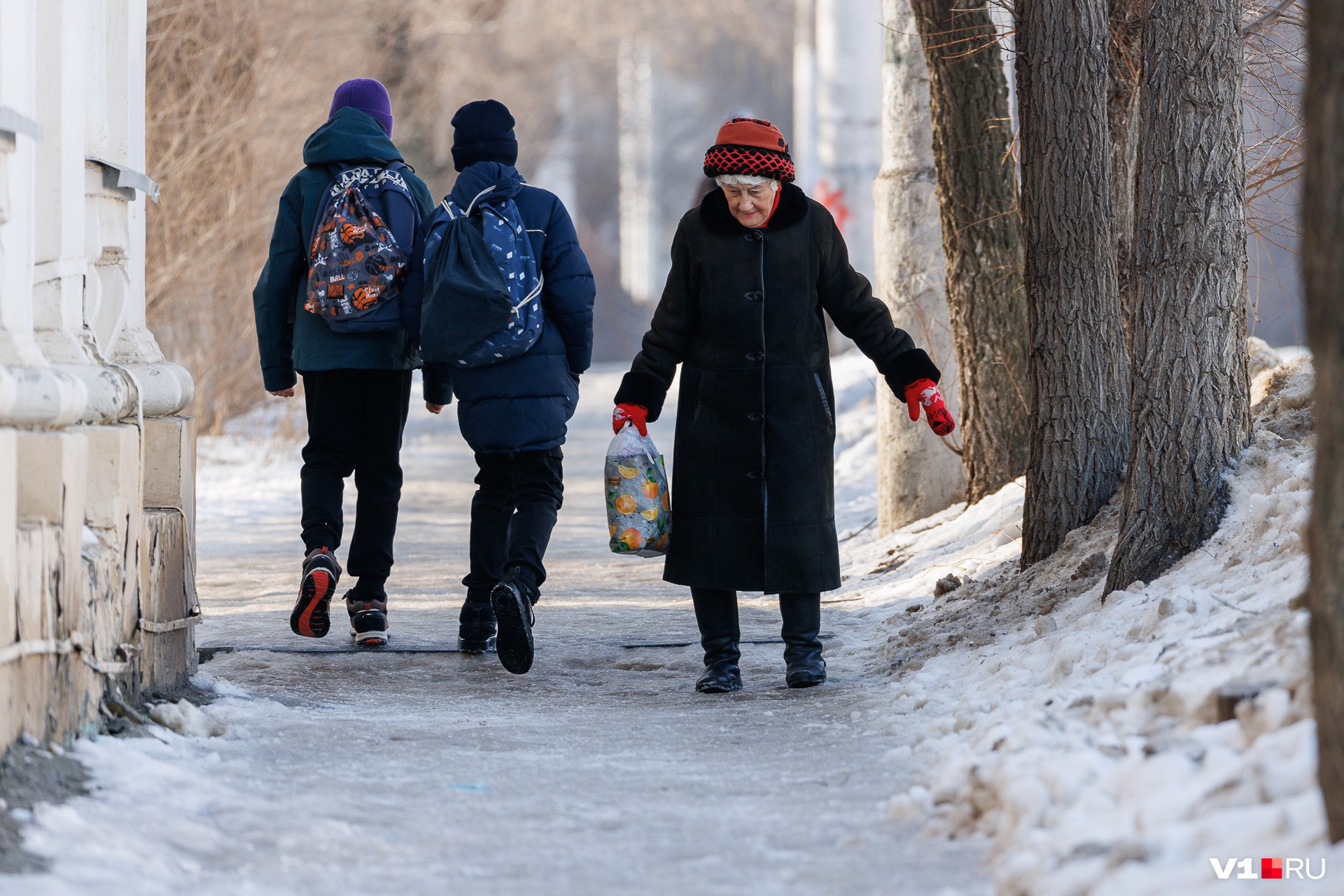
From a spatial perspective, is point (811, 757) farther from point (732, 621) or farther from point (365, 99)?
point (365, 99)

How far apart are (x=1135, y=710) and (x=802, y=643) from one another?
1615mm

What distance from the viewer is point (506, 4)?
67.3 ft

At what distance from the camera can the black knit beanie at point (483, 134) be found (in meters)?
4.94

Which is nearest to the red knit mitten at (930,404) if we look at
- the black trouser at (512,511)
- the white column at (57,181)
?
the black trouser at (512,511)

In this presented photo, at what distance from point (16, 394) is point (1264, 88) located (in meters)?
4.87

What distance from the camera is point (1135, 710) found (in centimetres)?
304

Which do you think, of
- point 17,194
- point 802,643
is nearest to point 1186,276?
point 802,643

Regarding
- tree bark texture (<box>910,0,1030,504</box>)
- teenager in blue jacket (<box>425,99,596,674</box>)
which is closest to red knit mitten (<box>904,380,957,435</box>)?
teenager in blue jacket (<box>425,99,596,674</box>)

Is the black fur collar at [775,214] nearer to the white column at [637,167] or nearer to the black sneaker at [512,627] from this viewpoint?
the black sneaker at [512,627]

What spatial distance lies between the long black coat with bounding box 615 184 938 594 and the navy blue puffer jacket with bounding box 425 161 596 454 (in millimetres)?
392

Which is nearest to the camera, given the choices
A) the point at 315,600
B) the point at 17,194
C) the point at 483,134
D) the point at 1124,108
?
the point at 17,194

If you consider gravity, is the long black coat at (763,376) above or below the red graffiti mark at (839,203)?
below

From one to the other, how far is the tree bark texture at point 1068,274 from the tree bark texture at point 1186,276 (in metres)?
0.93

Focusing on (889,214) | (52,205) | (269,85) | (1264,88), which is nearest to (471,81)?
(269,85)
